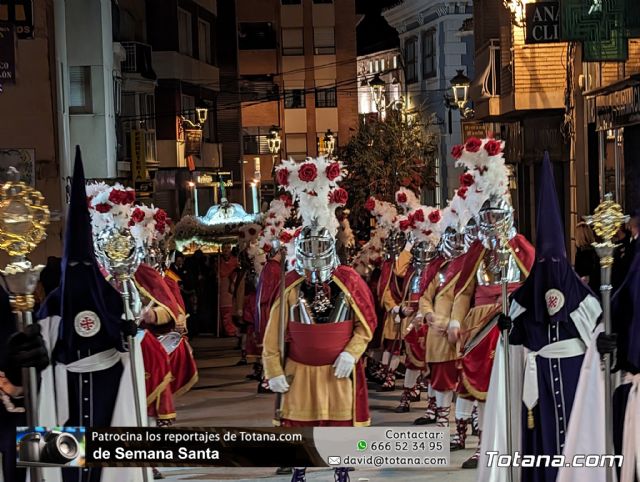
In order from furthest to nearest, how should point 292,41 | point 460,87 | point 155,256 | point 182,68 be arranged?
1. point 292,41
2. point 182,68
3. point 460,87
4. point 155,256

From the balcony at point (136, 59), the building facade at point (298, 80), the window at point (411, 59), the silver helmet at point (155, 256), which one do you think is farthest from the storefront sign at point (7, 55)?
the building facade at point (298, 80)

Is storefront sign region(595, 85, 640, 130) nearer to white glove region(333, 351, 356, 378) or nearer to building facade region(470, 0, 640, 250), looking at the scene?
building facade region(470, 0, 640, 250)

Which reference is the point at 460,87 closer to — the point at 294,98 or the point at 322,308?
the point at 322,308

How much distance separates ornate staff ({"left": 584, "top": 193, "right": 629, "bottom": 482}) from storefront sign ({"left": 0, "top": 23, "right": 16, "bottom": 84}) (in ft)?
45.9

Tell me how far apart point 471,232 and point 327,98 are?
56.1 meters

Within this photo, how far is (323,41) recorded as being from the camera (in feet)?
224

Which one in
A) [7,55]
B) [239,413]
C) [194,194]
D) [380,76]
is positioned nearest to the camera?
[239,413]

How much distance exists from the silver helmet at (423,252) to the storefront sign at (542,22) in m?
7.82

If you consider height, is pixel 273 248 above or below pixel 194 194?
below

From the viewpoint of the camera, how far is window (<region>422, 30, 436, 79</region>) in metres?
46.9

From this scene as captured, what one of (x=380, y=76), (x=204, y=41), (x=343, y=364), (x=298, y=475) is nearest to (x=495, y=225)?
(x=343, y=364)

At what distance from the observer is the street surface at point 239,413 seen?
12375mm

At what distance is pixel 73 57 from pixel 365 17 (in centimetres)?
3833

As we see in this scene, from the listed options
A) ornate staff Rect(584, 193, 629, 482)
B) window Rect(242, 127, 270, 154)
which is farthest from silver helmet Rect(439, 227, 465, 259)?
window Rect(242, 127, 270, 154)
